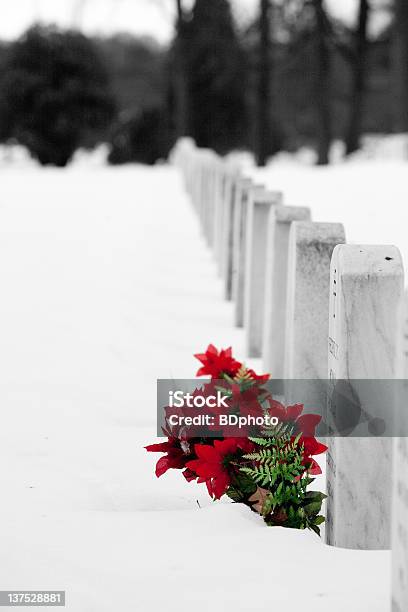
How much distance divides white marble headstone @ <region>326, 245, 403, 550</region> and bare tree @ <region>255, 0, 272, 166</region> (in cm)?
2492

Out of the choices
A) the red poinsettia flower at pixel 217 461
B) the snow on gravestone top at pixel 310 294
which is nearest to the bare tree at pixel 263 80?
the snow on gravestone top at pixel 310 294

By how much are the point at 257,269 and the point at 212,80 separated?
116ft

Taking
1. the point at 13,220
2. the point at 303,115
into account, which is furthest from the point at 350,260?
the point at 303,115

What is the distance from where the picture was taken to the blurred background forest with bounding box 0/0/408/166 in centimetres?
2680

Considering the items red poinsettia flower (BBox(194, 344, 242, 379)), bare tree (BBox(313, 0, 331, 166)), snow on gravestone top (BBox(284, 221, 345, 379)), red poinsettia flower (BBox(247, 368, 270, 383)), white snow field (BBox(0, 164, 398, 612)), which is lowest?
white snow field (BBox(0, 164, 398, 612))

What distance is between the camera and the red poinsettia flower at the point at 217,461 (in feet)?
8.73

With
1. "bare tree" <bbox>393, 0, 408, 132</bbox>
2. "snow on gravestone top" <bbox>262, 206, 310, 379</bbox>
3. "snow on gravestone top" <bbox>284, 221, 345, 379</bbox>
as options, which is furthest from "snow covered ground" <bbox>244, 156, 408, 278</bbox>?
"bare tree" <bbox>393, 0, 408, 132</bbox>

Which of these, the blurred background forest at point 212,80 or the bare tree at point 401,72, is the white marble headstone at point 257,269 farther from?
the bare tree at point 401,72

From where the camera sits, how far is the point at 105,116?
112 feet

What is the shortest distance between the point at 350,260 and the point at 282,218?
1.58 meters

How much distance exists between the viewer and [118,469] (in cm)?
326

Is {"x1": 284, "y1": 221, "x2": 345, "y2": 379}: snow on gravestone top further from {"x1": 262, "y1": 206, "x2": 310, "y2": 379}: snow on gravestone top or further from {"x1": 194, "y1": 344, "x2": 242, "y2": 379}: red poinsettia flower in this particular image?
{"x1": 262, "y1": 206, "x2": 310, "y2": 379}: snow on gravestone top

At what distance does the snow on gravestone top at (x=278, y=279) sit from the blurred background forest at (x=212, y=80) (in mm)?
22346

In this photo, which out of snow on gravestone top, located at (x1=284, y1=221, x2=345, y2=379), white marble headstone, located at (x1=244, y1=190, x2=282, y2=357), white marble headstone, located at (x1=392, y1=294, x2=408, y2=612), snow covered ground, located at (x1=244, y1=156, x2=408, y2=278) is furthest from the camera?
snow covered ground, located at (x1=244, y1=156, x2=408, y2=278)
